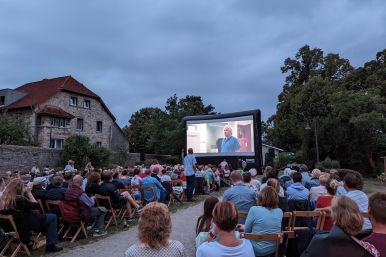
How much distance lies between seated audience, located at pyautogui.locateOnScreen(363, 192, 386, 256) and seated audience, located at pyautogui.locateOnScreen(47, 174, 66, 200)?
5828mm

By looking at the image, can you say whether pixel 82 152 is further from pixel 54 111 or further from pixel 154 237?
pixel 154 237

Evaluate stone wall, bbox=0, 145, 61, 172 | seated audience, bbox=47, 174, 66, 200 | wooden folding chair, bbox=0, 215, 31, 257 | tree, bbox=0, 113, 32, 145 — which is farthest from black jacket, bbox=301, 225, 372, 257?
tree, bbox=0, 113, 32, 145

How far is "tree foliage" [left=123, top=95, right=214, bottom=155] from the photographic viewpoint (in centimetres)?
3784

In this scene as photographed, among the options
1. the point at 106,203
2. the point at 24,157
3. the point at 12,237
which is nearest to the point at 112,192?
the point at 106,203

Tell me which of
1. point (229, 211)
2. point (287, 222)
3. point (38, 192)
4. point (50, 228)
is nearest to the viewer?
point (229, 211)

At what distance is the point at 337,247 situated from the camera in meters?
2.86

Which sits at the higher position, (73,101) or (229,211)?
(73,101)

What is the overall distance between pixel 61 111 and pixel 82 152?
25.4 feet

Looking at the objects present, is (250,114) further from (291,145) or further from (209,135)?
(291,145)

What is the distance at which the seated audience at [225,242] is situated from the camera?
298 centimetres

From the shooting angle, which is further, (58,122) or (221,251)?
(58,122)

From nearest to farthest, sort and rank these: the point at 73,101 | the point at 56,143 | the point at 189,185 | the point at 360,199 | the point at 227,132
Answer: the point at 360,199 → the point at 189,185 → the point at 227,132 → the point at 56,143 → the point at 73,101

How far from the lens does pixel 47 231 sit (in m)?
6.26

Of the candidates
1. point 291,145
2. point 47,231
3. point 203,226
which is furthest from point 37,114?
point 203,226
